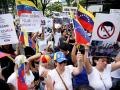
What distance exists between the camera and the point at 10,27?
22.9ft

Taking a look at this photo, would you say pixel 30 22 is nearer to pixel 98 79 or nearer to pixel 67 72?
pixel 67 72

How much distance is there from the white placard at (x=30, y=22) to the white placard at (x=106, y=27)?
2.41 m

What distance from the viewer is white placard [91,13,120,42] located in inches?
269

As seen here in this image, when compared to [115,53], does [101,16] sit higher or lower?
higher

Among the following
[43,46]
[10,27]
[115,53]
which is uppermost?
[10,27]

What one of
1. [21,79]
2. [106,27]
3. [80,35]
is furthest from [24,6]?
[21,79]

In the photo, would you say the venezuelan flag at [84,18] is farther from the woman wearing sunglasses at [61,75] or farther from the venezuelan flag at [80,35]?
the woman wearing sunglasses at [61,75]

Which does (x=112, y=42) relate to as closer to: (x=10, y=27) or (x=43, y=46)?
(x=10, y=27)

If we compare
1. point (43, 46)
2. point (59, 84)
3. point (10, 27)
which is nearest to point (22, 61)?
point (59, 84)

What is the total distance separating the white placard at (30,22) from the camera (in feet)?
29.1

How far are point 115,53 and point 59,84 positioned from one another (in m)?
1.25

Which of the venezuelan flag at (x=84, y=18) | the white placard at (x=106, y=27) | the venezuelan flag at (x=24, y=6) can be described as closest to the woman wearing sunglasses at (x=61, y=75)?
the white placard at (x=106, y=27)

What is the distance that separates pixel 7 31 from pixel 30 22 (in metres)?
2.15

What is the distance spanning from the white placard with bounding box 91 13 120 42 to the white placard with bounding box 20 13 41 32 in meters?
2.41
